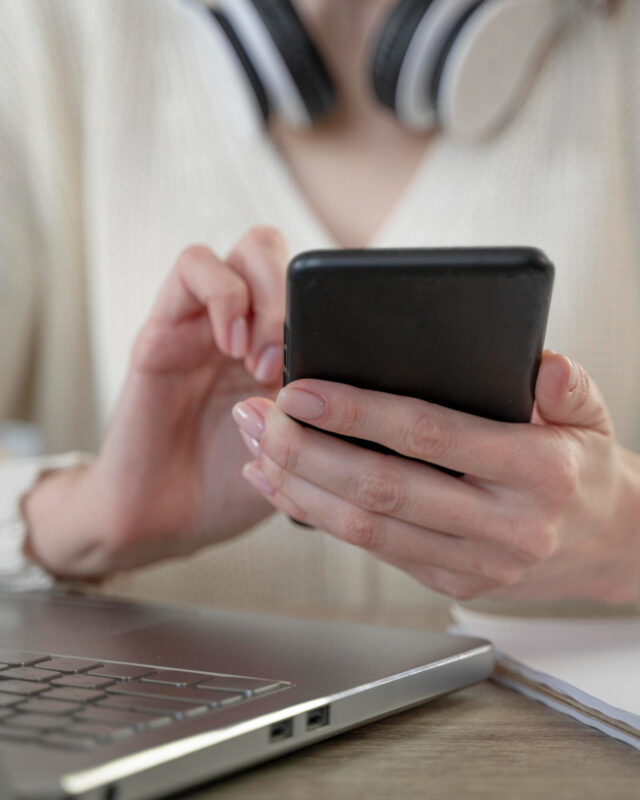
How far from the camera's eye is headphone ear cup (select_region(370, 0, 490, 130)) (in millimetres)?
866

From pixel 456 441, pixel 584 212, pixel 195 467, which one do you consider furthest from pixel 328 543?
pixel 456 441

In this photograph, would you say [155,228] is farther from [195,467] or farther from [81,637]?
[81,637]

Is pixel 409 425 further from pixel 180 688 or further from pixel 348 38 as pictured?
pixel 348 38

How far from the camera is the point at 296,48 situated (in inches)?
35.4

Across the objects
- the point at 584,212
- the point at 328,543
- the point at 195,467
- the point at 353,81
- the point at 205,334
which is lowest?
the point at 328,543

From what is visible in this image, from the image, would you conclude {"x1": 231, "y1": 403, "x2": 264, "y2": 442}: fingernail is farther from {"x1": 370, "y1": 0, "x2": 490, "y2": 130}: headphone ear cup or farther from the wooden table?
{"x1": 370, "y1": 0, "x2": 490, "y2": 130}: headphone ear cup

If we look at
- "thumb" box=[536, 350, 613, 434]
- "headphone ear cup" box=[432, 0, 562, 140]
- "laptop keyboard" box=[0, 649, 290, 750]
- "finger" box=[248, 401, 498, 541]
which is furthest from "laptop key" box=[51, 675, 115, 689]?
"headphone ear cup" box=[432, 0, 562, 140]

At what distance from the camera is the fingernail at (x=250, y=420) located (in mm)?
498

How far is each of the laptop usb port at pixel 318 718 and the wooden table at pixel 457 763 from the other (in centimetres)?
1

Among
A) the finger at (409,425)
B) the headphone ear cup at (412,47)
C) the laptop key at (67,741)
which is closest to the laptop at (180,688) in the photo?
the laptop key at (67,741)

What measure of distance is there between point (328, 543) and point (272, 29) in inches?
21.6

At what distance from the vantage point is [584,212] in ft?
3.23

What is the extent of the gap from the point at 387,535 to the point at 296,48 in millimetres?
595

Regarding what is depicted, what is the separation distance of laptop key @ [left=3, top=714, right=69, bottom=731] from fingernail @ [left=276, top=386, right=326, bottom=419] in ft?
0.59
